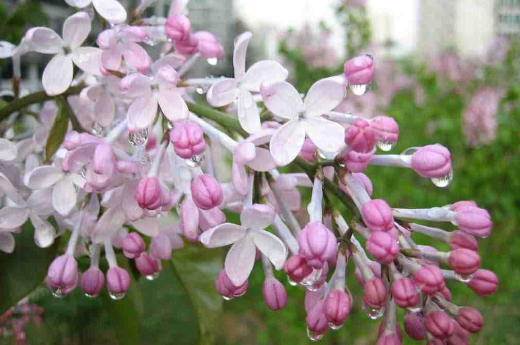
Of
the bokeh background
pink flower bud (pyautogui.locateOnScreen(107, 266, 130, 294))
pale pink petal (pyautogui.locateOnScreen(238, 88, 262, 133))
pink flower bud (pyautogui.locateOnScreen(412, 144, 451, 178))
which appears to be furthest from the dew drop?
the bokeh background

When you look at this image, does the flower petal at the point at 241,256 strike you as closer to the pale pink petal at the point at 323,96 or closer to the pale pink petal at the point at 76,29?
the pale pink petal at the point at 323,96

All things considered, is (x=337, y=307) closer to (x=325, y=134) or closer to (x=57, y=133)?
(x=325, y=134)

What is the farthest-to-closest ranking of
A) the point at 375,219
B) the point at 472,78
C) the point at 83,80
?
the point at 472,78, the point at 83,80, the point at 375,219

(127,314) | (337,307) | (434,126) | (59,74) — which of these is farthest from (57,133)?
(434,126)

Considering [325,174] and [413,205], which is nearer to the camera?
[325,174]

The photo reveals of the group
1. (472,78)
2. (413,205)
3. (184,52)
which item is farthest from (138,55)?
(472,78)

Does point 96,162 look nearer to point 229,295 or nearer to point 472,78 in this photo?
point 229,295
